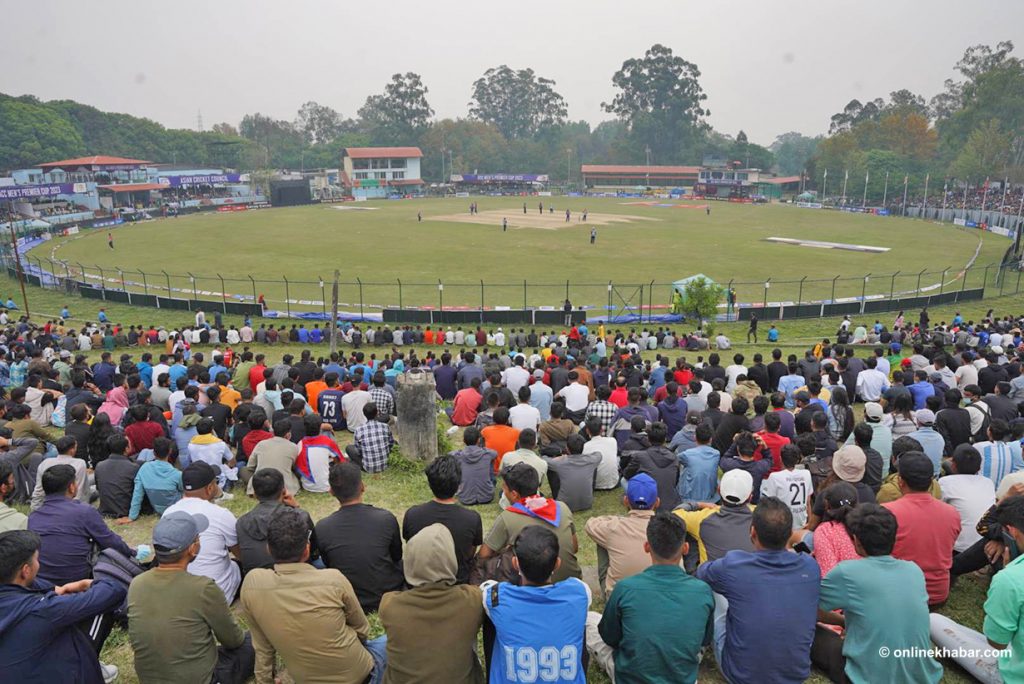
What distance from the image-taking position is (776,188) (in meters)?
120

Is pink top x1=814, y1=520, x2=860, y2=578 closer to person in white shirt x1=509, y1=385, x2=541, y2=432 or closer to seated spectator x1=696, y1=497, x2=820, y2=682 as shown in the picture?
seated spectator x1=696, y1=497, x2=820, y2=682

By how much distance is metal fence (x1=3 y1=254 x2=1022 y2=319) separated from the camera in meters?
30.7

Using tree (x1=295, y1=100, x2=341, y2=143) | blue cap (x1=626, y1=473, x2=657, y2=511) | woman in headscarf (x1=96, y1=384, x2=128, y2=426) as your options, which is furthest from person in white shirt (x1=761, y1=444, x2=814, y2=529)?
tree (x1=295, y1=100, x2=341, y2=143)

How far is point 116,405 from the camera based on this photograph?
11297 mm

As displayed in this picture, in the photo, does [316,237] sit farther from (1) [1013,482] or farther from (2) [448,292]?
(1) [1013,482]

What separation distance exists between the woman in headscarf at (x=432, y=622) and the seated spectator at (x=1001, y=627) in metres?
3.27

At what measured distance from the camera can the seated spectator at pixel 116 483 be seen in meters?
7.97

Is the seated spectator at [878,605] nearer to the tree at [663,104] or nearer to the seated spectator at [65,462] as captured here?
the seated spectator at [65,462]

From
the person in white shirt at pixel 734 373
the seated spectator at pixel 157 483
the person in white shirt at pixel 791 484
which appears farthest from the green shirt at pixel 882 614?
the person in white shirt at pixel 734 373

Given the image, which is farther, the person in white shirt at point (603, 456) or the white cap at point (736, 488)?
the person in white shirt at point (603, 456)

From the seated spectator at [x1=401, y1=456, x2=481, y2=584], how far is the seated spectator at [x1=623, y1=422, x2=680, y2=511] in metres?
2.67

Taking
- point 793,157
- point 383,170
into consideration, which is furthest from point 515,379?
point 793,157

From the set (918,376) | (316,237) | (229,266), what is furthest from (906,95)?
(918,376)

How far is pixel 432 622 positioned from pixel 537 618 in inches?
26.0
